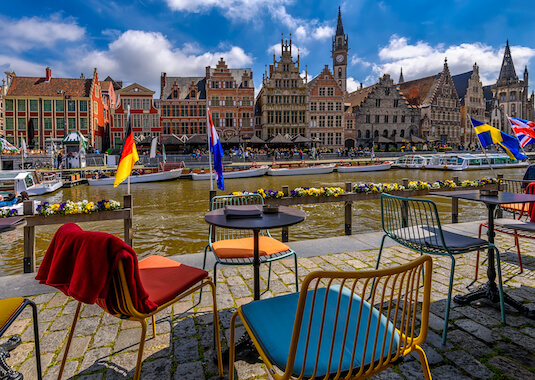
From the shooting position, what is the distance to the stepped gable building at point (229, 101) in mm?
42906

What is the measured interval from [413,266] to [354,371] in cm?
50

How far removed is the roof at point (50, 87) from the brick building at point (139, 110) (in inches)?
154

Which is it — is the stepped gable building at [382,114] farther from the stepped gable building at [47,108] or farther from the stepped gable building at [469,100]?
the stepped gable building at [47,108]

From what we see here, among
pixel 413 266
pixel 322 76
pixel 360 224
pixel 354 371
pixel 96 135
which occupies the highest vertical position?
pixel 322 76

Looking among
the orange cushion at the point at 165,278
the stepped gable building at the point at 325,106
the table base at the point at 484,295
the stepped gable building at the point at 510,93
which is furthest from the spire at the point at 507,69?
the orange cushion at the point at 165,278

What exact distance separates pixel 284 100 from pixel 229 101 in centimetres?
702

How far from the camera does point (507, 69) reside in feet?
259

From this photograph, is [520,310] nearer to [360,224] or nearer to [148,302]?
[148,302]

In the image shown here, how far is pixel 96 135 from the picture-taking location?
4238 centimetres

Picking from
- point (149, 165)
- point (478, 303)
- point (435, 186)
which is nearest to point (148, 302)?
point (478, 303)

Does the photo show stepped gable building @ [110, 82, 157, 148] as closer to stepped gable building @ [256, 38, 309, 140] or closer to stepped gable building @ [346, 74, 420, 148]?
stepped gable building @ [256, 38, 309, 140]

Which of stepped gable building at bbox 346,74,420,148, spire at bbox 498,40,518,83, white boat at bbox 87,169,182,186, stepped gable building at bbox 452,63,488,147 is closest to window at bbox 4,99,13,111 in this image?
white boat at bbox 87,169,182,186

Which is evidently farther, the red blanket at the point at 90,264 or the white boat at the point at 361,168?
the white boat at the point at 361,168

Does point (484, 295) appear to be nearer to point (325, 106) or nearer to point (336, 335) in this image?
point (336, 335)
